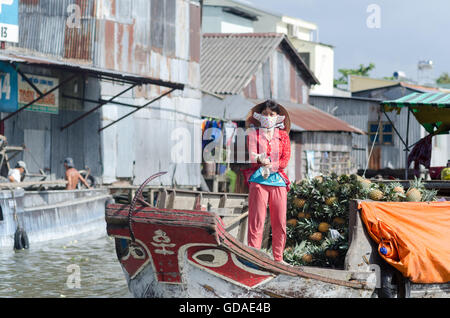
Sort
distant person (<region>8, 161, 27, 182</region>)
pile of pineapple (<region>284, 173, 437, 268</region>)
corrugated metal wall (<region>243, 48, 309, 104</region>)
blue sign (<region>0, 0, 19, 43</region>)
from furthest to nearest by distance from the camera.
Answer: corrugated metal wall (<region>243, 48, 309, 104</region>) < blue sign (<region>0, 0, 19, 43</region>) < distant person (<region>8, 161, 27, 182</region>) < pile of pineapple (<region>284, 173, 437, 268</region>)

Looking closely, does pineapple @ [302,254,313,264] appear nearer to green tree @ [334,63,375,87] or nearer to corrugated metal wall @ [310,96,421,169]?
corrugated metal wall @ [310,96,421,169]

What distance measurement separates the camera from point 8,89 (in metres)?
18.9

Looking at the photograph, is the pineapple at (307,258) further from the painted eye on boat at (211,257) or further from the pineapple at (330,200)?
the painted eye on boat at (211,257)

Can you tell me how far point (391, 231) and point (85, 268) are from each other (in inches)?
288

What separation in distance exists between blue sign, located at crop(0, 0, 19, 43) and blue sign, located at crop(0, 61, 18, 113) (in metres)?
0.75

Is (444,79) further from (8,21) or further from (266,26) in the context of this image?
(8,21)

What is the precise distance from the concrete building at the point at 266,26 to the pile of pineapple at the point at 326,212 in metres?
34.7

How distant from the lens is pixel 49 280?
1208 cm

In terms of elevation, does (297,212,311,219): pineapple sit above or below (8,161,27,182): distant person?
below

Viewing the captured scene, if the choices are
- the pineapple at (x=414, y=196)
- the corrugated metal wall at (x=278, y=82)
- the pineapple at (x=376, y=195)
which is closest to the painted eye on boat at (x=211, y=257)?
the pineapple at (x=376, y=195)

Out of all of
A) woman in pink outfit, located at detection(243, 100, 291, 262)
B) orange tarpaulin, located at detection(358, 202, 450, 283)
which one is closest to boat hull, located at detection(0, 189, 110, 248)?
woman in pink outfit, located at detection(243, 100, 291, 262)

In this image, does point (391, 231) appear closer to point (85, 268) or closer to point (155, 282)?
point (155, 282)

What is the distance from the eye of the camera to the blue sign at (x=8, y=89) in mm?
18781

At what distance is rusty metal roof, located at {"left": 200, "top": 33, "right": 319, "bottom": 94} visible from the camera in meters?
28.3
